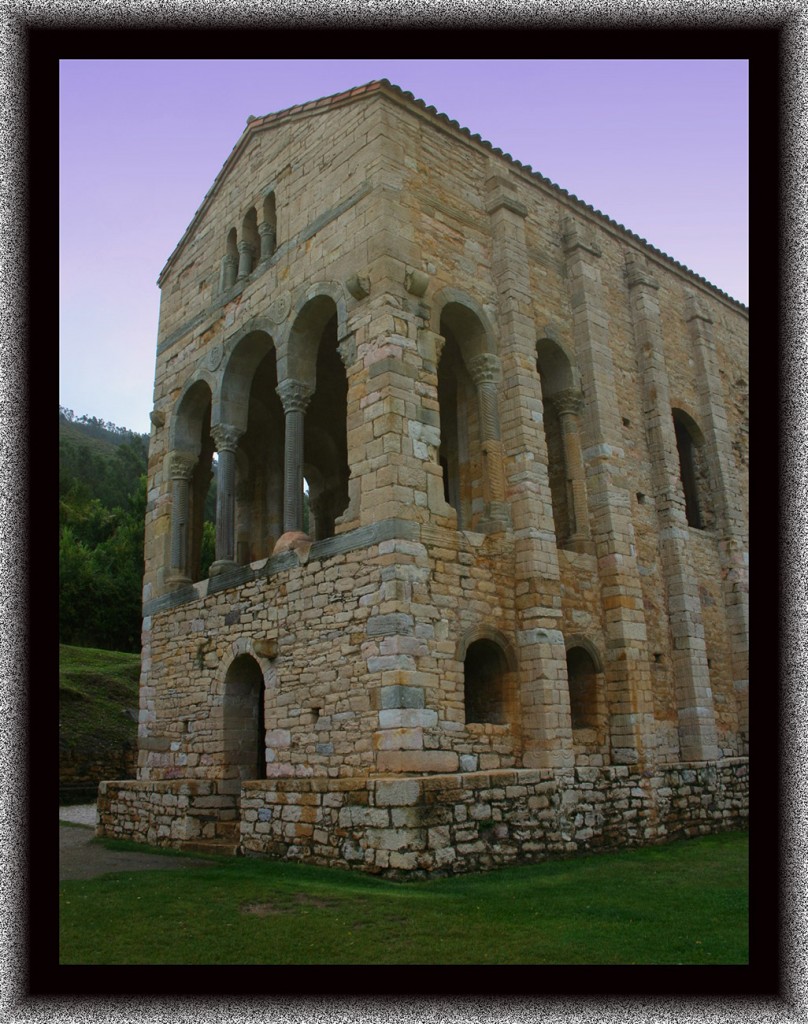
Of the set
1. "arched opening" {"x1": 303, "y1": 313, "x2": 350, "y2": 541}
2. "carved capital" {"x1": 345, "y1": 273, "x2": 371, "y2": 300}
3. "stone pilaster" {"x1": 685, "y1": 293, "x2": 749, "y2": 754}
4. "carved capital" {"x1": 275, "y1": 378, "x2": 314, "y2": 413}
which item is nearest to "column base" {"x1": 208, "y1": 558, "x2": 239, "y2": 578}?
"carved capital" {"x1": 275, "y1": 378, "x2": 314, "y2": 413}

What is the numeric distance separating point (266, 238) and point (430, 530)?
7.25 m

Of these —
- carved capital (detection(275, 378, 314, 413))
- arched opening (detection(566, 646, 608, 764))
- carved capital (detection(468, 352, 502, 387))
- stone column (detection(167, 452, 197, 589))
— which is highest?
carved capital (detection(468, 352, 502, 387))

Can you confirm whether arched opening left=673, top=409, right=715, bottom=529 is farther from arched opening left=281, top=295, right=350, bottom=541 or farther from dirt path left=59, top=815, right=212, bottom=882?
dirt path left=59, top=815, right=212, bottom=882

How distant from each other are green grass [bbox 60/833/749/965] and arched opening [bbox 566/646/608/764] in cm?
235

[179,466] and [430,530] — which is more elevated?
[179,466]

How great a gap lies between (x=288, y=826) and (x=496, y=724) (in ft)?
10.3

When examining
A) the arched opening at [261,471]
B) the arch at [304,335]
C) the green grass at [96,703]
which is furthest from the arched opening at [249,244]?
the green grass at [96,703]

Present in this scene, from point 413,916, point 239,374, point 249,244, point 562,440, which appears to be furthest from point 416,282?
point 413,916

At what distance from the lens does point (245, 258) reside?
15516 mm

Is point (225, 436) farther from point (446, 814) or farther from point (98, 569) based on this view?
point (98, 569)

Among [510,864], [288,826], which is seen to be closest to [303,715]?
[288,826]

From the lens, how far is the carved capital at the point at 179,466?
16.4m

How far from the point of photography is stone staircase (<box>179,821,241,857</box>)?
449 inches

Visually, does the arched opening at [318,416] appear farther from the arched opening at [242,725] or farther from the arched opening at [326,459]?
the arched opening at [242,725]
